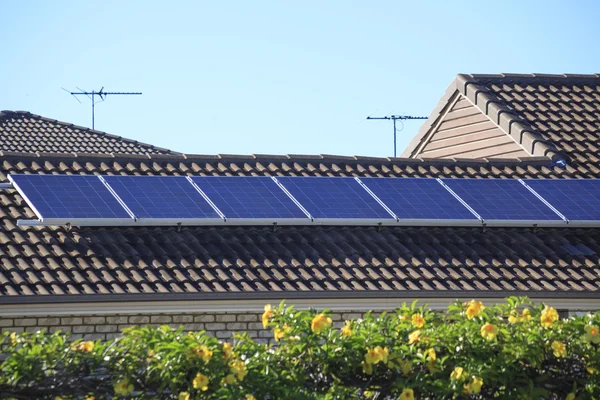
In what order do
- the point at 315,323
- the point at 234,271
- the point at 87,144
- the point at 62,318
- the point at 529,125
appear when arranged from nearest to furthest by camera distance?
the point at 315,323 < the point at 62,318 < the point at 234,271 < the point at 529,125 < the point at 87,144

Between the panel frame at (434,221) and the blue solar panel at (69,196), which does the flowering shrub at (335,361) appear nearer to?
the blue solar panel at (69,196)

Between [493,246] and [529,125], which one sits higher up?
[529,125]

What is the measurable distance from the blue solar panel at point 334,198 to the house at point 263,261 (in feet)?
0.70

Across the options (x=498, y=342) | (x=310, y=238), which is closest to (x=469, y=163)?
(x=310, y=238)

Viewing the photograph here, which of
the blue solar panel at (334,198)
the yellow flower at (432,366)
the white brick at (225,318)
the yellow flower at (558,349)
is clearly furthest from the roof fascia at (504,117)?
the yellow flower at (432,366)

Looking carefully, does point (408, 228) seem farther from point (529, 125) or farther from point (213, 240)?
point (529, 125)

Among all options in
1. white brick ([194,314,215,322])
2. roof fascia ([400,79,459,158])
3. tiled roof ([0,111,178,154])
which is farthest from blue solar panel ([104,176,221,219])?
tiled roof ([0,111,178,154])

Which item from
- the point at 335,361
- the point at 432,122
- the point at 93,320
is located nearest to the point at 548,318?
the point at 335,361

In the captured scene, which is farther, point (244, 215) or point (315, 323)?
point (244, 215)

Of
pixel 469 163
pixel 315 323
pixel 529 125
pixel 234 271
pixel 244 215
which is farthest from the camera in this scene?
pixel 529 125

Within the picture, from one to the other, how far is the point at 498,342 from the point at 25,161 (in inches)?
370

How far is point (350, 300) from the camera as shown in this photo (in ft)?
48.6

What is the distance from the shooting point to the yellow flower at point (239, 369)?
896cm

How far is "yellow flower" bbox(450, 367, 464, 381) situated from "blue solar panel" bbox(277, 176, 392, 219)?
283 inches
